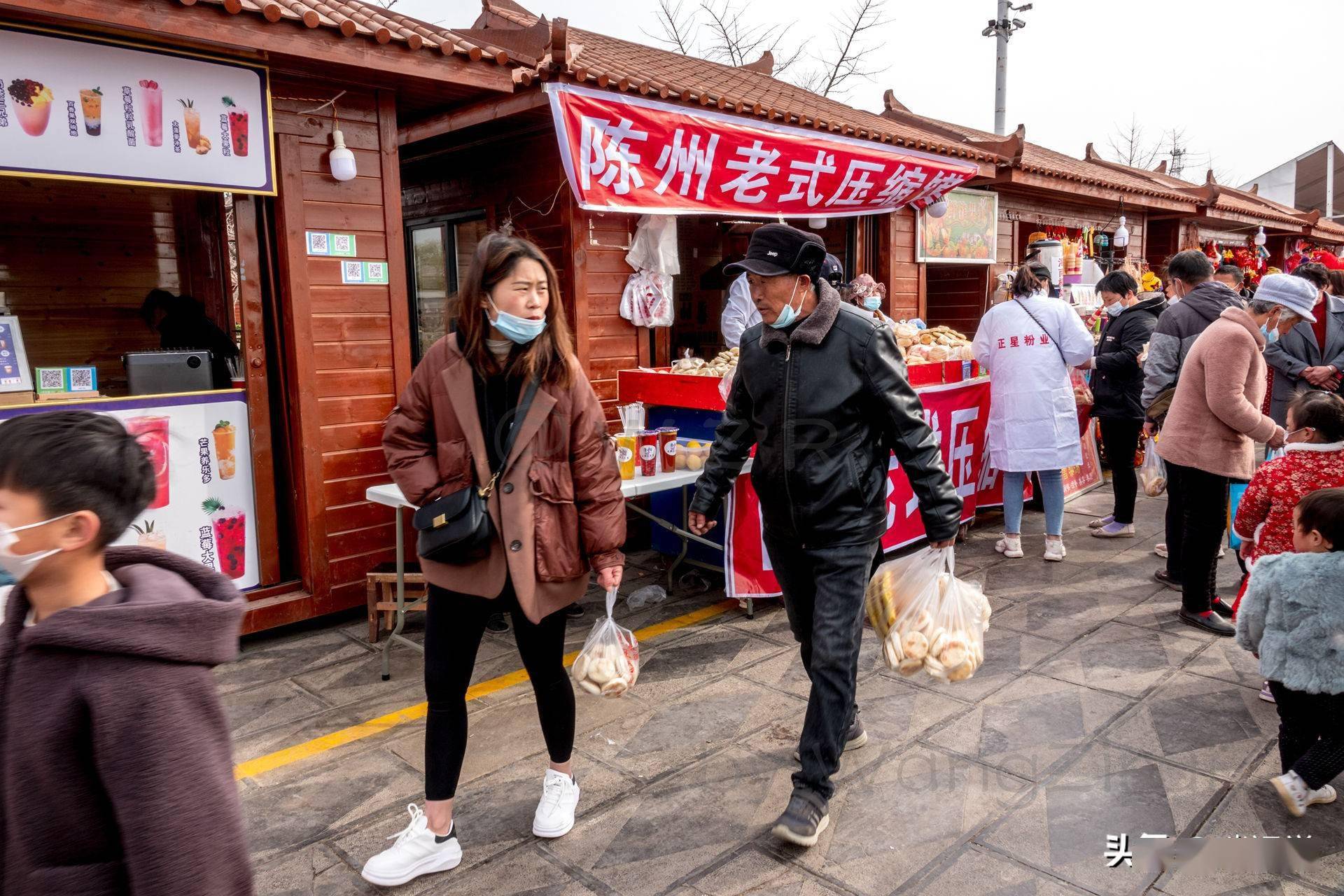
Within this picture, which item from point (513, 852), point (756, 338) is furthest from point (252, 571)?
point (756, 338)

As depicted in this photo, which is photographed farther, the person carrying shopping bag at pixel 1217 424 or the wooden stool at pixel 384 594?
the wooden stool at pixel 384 594

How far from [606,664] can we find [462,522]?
0.83 meters

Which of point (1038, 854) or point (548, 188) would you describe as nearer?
point (1038, 854)

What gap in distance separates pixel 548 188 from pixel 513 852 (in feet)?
16.1

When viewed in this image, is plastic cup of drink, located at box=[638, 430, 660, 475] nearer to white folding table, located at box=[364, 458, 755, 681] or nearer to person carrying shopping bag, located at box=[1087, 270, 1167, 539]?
white folding table, located at box=[364, 458, 755, 681]

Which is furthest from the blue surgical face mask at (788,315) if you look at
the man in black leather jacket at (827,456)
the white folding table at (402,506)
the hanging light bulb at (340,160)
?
the hanging light bulb at (340,160)

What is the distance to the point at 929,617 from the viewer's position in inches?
122

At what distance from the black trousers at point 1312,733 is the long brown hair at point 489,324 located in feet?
9.18

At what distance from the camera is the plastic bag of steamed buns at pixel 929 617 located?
308 centimetres

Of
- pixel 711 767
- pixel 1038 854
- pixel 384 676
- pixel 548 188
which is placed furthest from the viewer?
pixel 548 188

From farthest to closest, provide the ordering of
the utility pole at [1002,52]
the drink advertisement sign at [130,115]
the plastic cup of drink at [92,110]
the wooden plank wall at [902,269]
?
1. the utility pole at [1002,52]
2. the wooden plank wall at [902,269]
3. the plastic cup of drink at [92,110]
4. the drink advertisement sign at [130,115]

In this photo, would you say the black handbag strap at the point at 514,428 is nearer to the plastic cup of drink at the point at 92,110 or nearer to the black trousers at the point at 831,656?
the black trousers at the point at 831,656

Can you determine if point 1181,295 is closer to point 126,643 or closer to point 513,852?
point 513,852

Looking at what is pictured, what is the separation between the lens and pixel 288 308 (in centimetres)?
511
